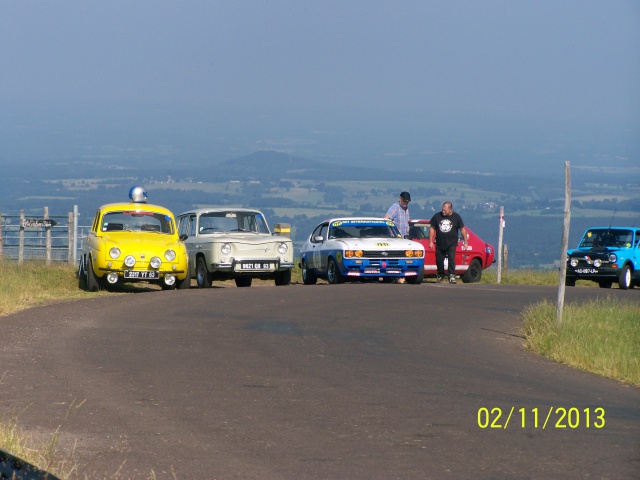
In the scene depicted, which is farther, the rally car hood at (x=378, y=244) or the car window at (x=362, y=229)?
the car window at (x=362, y=229)

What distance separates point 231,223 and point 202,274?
54.8 inches

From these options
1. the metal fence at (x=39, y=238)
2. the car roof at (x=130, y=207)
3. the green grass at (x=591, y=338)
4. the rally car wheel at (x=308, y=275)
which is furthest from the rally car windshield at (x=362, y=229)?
the metal fence at (x=39, y=238)

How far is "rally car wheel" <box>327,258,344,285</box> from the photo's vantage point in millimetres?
26047

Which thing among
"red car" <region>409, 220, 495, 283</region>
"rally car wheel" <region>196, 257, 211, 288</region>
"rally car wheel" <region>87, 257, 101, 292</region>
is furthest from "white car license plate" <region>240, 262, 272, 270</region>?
"red car" <region>409, 220, 495, 283</region>

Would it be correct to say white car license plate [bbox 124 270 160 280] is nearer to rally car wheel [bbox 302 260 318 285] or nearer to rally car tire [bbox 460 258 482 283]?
rally car wheel [bbox 302 260 318 285]

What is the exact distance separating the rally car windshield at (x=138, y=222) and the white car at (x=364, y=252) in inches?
145

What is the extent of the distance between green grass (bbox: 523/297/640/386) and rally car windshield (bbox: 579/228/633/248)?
42.9ft

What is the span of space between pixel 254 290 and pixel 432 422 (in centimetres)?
1363

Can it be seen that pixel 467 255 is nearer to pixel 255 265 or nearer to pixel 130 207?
pixel 255 265

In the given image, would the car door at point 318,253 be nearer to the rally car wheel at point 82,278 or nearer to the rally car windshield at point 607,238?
the rally car wheel at point 82,278

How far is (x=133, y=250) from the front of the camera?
2291cm

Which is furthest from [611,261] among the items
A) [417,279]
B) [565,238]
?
[565,238]

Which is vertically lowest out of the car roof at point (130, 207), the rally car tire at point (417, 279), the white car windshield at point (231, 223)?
the rally car tire at point (417, 279)
